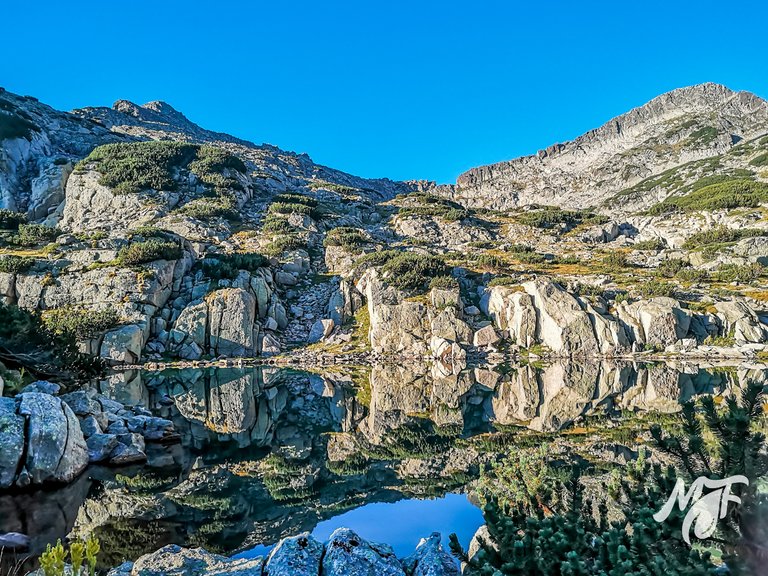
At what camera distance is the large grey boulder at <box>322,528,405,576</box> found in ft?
18.1

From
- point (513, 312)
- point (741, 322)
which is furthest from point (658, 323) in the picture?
point (513, 312)

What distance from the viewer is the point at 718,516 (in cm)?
354

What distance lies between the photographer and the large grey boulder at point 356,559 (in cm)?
551

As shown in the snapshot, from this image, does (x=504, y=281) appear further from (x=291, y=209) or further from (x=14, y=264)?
(x=14, y=264)

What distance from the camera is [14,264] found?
138 feet

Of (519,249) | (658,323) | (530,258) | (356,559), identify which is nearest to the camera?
(356,559)

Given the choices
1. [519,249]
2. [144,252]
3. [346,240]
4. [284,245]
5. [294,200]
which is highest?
[294,200]

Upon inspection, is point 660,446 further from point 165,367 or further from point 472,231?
point 472,231

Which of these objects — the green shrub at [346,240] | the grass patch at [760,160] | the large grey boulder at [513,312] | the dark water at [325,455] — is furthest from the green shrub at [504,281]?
the grass patch at [760,160]

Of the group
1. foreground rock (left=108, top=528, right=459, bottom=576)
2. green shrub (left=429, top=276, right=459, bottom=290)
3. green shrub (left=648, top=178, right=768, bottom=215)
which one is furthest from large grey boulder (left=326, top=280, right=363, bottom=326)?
green shrub (left=648, top=178, right=768, bottom=215)

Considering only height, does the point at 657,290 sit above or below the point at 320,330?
above

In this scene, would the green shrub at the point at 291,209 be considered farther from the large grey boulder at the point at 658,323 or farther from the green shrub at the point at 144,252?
the large grey boulder at the point at 658,323

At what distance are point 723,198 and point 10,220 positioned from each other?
11280cm

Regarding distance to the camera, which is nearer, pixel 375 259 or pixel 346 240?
pixel 375 259
